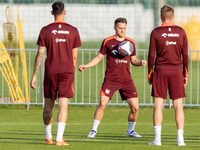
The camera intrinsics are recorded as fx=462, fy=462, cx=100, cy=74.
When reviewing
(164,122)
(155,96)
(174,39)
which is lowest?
(164,122)

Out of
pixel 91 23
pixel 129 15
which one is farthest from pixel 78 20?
pixel 129 15

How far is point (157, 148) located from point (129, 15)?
8.55 meters

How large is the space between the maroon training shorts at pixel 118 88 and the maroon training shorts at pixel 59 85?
125cm

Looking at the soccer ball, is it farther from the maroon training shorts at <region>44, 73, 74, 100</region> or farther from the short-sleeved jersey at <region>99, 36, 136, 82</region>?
the maroon training shorts at <region>44, 73, 74, 100</region>

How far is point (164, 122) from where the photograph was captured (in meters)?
9.73

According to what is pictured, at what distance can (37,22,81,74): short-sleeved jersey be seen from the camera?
6566mm

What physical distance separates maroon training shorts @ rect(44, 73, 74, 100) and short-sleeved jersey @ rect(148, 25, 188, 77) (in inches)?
47.6

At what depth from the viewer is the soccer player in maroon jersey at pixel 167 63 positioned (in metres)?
6.60

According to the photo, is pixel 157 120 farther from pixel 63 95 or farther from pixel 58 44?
pixel 58 44

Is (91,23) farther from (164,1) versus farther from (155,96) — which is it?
(155,96)

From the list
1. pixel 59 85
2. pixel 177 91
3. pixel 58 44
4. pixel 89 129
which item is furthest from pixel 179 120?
pixel 89 129

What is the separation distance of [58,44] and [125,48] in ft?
4.55

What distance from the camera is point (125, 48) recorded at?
7539 millimetres

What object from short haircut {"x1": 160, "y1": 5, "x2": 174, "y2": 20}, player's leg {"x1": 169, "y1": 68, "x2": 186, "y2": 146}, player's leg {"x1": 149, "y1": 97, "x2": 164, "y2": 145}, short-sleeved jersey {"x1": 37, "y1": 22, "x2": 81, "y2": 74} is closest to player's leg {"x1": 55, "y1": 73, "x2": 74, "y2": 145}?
short-sleeved jersey {"x1": 37, "y1": 22, "x2": 81, "y2": 74}
